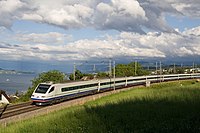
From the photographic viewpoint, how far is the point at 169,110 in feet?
98.6

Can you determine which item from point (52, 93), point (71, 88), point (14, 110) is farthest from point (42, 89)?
point (71, 88)

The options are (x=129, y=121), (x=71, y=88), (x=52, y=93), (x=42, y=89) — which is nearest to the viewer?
(x=129, y=121)

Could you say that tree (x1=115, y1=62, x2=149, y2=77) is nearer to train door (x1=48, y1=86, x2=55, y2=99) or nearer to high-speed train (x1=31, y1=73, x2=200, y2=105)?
high-speed train (x1=31, y1=73, x2=200, y2=105)

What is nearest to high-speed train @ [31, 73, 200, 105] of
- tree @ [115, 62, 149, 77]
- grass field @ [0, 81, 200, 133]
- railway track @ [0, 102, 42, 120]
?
railway track @ [0, 102, 42, 120]

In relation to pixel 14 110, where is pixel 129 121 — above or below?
above

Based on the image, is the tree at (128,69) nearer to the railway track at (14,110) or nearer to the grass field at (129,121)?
the railway track at (14,110)

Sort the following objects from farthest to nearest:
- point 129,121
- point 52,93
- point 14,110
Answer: point 52,93, point 14,110, point 129,121

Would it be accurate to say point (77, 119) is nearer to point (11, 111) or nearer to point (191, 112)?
point (191, 112)

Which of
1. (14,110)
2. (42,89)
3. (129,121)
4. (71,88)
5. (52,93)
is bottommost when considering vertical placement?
(14,110)

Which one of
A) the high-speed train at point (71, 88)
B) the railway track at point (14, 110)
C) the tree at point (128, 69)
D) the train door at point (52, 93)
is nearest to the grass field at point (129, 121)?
the railway track at point (14, 110)

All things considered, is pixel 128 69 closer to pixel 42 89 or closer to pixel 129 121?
pixel 42 89

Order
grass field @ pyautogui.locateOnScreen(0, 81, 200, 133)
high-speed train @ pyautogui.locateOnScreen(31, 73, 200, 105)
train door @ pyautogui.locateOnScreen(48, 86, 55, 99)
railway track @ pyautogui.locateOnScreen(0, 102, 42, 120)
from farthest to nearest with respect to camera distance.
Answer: train door @ pyautogui.locateOnScreen(48, 86, 55, 99)
high-speed train @ pyautogui.locateOnScreen(31, 73, 200, 105)
railway track @ pyautogui.locateOnScreen(0, 102, 42, 120)
grass field @ pyautogui.locateOnScreen(0, 81, 200, 133)

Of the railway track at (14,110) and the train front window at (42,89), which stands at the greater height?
the train front window at (42,89)

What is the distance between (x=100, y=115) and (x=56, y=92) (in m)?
16.8
